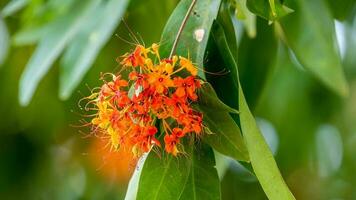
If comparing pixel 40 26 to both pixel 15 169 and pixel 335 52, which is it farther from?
pixel 335 52

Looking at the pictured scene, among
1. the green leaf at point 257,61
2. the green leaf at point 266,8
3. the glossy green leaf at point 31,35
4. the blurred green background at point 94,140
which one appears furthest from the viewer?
the blurred green background at point 94,140

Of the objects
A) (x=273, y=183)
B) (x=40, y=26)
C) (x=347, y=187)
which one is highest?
(x=40, y=26)

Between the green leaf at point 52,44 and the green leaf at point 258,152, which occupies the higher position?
the green leaf at point 52,44

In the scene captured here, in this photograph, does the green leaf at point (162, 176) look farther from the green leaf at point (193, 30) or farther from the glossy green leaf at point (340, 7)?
the glossy green leaf at point (340, 7)

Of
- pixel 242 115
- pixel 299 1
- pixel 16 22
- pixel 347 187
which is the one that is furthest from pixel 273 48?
pixel 16 22

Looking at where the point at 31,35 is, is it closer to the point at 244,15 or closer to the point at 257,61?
the point at 257,61

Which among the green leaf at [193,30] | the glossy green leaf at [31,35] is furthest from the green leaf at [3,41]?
the green leaf at [193,30]

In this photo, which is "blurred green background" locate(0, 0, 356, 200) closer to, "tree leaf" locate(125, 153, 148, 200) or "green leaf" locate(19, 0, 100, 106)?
"green leaf" locate(19, 0, 100, 106)
